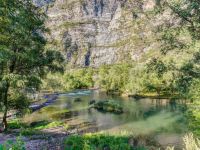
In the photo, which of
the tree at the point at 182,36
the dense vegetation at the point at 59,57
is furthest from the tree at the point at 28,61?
the tree at the point at 182,36

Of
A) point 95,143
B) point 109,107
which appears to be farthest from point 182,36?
point 109,107

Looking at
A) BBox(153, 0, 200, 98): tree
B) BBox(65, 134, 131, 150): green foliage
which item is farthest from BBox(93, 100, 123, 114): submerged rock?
BBox(153, 0, 200, 98): tree

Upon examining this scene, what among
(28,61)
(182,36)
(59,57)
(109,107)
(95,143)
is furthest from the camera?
(109,107)

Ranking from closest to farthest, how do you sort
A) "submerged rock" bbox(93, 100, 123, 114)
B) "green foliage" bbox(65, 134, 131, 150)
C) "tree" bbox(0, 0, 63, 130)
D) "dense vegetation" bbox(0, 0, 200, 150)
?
1. "dense vegetation" bbox(0, 0, 200, 150)
2. "green foliage" bbox(65, 134, 131, 150)
3. "tree" bbox(0, 0, 63, 130)
4. "submerged rock" bbox(93, 100, 123, 114)

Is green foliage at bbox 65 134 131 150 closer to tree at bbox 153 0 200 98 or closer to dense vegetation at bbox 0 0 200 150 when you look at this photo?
dense vegetation at bbox 0 0 200 150

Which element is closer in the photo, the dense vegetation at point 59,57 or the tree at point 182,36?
the dense vegetation at point 59,57

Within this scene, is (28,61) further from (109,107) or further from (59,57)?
(109,107)

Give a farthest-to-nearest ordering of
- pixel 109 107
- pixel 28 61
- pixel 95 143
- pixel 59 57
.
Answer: pixel 109 107 < pixel 59 57 < pixel 28 61 < pixel 95 143

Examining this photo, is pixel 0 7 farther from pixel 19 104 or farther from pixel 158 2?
pixel 19 104

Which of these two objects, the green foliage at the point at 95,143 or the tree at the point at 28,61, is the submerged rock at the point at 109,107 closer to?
the tree at the point at 28,61

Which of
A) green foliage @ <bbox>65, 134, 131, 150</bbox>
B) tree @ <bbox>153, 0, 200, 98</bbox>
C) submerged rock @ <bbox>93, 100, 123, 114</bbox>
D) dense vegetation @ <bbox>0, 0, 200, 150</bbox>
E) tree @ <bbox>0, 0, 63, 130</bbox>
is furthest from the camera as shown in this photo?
submerged rock @ <bbox>93, 100, 123, 114</bbox>

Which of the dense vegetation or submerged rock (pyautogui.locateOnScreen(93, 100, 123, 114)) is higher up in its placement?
the dense vegetation

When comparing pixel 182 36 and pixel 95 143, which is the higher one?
pixel 182 36

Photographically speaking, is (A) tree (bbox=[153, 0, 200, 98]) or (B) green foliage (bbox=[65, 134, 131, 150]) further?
(A) tree (bbox=[153, 0, 200, 98])
